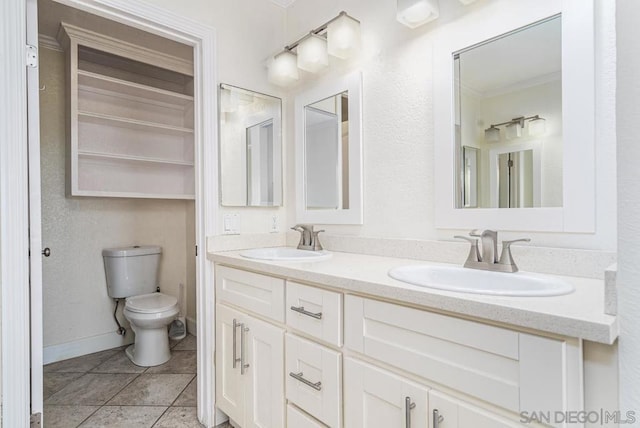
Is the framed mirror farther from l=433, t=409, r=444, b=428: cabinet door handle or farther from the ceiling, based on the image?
l=433, t=409, r=444, b=428: cabinet door handle

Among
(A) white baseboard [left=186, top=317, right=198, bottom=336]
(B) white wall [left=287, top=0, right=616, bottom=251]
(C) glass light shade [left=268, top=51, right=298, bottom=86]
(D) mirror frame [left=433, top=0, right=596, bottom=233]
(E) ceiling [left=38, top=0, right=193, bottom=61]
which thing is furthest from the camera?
(A) white baseboard [left=186, top=317, right=198, bottom=336]

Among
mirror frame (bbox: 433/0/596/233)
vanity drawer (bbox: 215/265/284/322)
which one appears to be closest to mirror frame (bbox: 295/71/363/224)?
mirror frame (bbox: 433/0/596/233)

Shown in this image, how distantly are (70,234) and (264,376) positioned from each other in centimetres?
206

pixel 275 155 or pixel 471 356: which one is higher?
pixel 275 155

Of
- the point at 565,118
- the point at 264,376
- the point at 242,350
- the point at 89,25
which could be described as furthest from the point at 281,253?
the point at 89,25

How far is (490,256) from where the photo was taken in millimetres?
1121

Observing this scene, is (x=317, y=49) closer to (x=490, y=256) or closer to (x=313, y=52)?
(x=313, y=52)

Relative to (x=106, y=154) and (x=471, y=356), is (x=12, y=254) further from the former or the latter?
(x=471, y=356)

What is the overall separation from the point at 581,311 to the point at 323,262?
2.95 feet

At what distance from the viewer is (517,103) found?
1.18 metres

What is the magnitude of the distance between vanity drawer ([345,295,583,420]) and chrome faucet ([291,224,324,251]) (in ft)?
2.60

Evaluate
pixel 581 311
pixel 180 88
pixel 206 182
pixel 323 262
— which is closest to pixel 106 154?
pixel 180 88

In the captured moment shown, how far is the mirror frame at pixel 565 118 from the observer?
1.00 metres

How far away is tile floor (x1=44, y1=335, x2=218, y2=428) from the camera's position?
1747 mm
